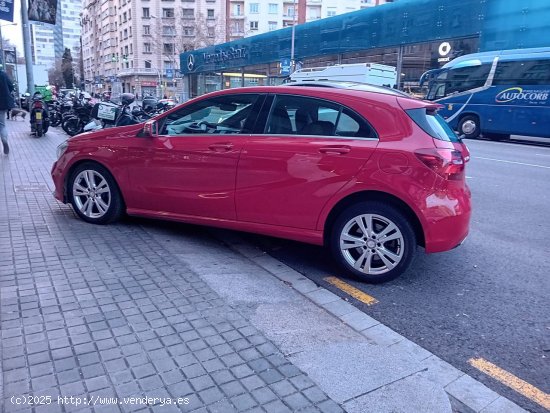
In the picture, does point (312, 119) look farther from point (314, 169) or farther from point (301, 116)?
point (314, 169)

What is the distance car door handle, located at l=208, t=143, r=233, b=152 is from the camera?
4516mm

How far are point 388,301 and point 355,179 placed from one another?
1.05 m

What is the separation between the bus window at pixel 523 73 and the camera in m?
17.4

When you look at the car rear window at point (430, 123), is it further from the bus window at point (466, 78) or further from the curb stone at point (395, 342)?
the bus window at point (466, 78)

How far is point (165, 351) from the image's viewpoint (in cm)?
283

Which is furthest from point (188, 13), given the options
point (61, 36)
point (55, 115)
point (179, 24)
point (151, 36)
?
point (61, 36)

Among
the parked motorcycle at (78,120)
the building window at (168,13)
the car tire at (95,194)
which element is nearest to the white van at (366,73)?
the parked motorcycle at (78,120)

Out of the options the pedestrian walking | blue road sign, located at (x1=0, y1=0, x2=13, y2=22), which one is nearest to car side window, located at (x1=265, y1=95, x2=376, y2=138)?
the pedestrian walking

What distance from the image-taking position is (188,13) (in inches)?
3014

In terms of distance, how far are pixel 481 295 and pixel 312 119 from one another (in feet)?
7.02

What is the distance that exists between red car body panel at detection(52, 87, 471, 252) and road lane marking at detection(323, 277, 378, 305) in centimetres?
38

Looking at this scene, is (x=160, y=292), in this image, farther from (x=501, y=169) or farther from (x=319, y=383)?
(x=501, y=169)

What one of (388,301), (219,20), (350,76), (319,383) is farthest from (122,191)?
(219,20)

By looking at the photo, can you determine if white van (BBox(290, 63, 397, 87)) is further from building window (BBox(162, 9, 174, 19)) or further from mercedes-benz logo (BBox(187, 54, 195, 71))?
building window (BBox(162, 9, 174, 19))
